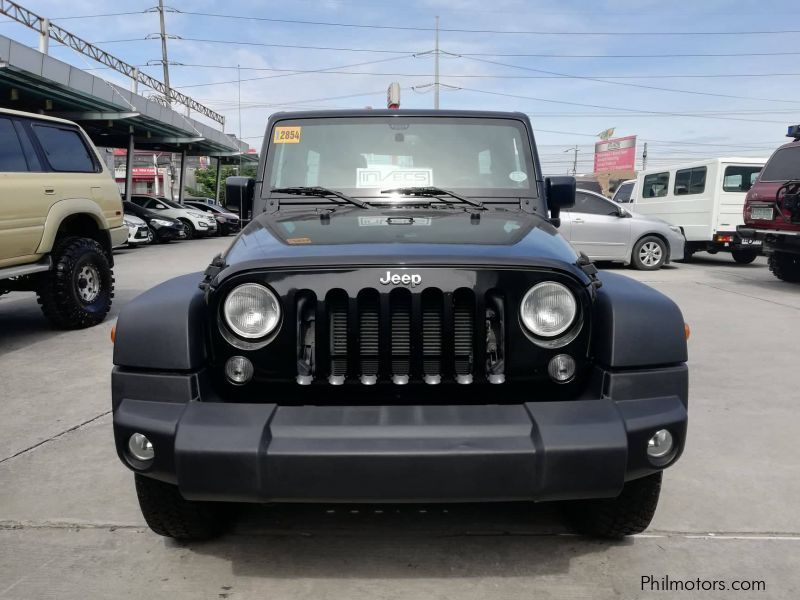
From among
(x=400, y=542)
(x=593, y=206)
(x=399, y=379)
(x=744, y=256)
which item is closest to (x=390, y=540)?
(x=400, y=542)

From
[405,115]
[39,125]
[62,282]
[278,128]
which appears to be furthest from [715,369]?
[39,125]

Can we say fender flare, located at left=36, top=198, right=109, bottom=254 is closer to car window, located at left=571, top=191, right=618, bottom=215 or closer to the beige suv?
the beige suv

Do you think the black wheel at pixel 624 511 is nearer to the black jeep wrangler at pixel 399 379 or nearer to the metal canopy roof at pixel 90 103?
the black jeep wrangler at pixel 399 379

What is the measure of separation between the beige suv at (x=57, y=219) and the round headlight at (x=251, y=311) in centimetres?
447

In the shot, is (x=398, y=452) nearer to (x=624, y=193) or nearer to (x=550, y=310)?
(x=550, y=310)

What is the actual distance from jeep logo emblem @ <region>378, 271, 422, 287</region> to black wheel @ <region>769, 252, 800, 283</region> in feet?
32.9

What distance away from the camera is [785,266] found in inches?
426

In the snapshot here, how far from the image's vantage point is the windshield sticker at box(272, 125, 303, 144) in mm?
3674

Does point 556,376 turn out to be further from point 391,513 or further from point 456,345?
point 391,513

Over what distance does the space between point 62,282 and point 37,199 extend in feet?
2.56

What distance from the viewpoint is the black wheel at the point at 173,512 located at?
8.11ft

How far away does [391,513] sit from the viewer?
2914 millimetres

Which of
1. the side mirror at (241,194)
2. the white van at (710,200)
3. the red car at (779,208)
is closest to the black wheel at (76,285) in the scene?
the side mirror at (241,194)

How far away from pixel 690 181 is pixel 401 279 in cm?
1297
